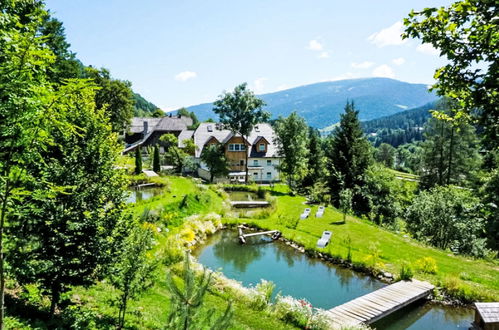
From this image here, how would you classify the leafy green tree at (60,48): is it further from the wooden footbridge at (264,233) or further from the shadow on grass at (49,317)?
the shadow on grass at (49,317)

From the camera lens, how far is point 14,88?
4191 mm

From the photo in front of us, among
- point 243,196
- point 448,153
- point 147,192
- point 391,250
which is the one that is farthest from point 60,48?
point 448,153

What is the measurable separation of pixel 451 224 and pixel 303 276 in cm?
1238

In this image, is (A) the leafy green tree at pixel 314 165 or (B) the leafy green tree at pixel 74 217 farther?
(A) the leafy green tree at pixel 314 165

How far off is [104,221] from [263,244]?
15648 millimetres

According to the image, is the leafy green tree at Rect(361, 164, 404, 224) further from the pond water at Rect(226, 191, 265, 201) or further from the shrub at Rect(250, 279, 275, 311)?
the shrub at Rect(250, 279, 275, 311)

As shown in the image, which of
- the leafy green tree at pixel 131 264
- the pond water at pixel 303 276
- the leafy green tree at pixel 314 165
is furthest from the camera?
the leafy green tree at pixel 314 165

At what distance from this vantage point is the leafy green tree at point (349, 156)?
35694 millimetres

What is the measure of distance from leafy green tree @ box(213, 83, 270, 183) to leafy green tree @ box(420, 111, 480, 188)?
22.8 meters

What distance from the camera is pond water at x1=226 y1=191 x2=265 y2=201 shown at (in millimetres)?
35812

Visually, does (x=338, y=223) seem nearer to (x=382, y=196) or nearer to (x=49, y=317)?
(x=382, y=196)

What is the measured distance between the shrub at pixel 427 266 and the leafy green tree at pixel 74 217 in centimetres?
1523

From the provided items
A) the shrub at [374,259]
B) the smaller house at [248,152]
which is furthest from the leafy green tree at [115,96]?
the shrub at [374,259]

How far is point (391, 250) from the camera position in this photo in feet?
64.7
